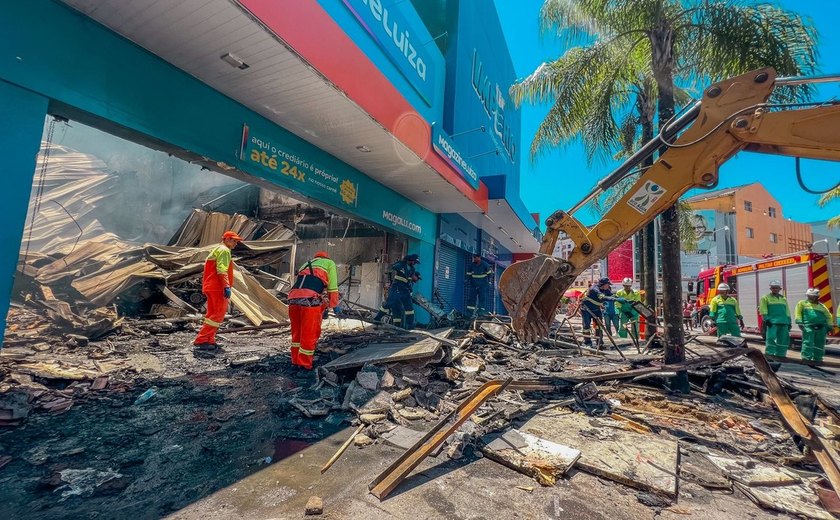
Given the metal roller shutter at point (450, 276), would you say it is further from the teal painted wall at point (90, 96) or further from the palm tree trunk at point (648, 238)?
the teal painted wall at point (90, 96)

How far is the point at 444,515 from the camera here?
204 cm

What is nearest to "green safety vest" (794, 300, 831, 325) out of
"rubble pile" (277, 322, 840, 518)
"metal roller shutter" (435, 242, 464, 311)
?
"rubble pile" (277, 322, 840, 518)

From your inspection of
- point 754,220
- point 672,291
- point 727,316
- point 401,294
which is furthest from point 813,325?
point 754,220

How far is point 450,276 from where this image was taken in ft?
42.1

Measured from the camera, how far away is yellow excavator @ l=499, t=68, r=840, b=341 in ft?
10.4

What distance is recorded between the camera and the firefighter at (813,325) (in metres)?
7.59

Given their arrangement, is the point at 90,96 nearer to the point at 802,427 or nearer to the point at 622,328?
the point at 802,427

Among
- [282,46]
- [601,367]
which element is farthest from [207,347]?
[601,367]

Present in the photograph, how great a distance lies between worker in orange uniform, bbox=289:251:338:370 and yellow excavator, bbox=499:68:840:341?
2.51 metres

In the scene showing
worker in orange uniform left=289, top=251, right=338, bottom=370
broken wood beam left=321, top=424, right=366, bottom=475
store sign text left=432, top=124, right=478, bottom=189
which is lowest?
broken wood beam left=321, top=424, right=366, bottom=475

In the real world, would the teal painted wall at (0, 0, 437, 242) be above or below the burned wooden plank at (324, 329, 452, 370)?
above

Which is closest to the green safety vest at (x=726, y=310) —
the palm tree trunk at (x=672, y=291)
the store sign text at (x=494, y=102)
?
the palm tree trunk at (x=672, y=291)

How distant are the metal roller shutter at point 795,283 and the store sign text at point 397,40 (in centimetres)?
1285

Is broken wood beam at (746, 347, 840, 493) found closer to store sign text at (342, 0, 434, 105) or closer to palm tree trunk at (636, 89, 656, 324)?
palm tree trunk at (636, 89, 656, 324)
